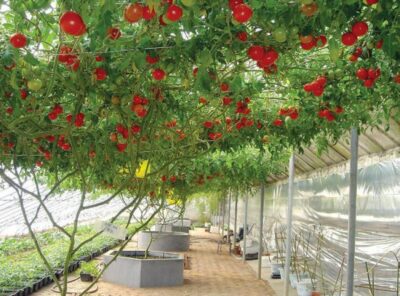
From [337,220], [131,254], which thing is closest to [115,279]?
[131,254]

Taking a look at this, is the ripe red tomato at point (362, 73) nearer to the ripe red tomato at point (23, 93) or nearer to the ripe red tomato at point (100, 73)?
the ripe red tomato at point (100, 73)

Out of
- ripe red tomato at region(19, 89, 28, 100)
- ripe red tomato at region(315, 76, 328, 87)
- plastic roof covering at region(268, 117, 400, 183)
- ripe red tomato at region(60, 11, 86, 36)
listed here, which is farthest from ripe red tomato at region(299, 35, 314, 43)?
plastic roof covering at region(268, 117, 400, 183)

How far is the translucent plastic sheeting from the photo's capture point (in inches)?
189

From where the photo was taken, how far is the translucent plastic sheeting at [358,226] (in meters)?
4.81

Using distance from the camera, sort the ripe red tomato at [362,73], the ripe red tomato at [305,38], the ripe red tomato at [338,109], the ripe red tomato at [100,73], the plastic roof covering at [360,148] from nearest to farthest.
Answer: the ripe red tomato at [305,38] → the ripe red tomato at [100,73] → the ripe red tomato at [362,73] → the ripe red tomato at [338,109] → the plastic roof covering at [360,148]

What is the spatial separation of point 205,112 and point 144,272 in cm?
564

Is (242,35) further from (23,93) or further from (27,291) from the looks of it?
(27,291)

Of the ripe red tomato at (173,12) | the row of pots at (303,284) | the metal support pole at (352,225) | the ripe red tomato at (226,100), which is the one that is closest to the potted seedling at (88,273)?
the row of pots at (303,284)

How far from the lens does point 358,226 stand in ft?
19.0

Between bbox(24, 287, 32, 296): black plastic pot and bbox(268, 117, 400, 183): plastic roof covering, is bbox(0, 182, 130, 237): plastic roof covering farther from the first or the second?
bbox(268, 117, 400, 183): plastic roof covering

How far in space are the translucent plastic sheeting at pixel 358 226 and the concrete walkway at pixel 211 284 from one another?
3.61ft

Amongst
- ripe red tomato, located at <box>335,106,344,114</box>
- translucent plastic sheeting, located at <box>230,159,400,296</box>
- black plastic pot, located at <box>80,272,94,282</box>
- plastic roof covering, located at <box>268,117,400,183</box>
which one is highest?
plastic roof covering, located at <box>268,117,400,183</box>

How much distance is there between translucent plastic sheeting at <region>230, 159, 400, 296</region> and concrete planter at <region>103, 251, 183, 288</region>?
2322 mm

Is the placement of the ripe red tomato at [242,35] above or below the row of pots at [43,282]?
above
